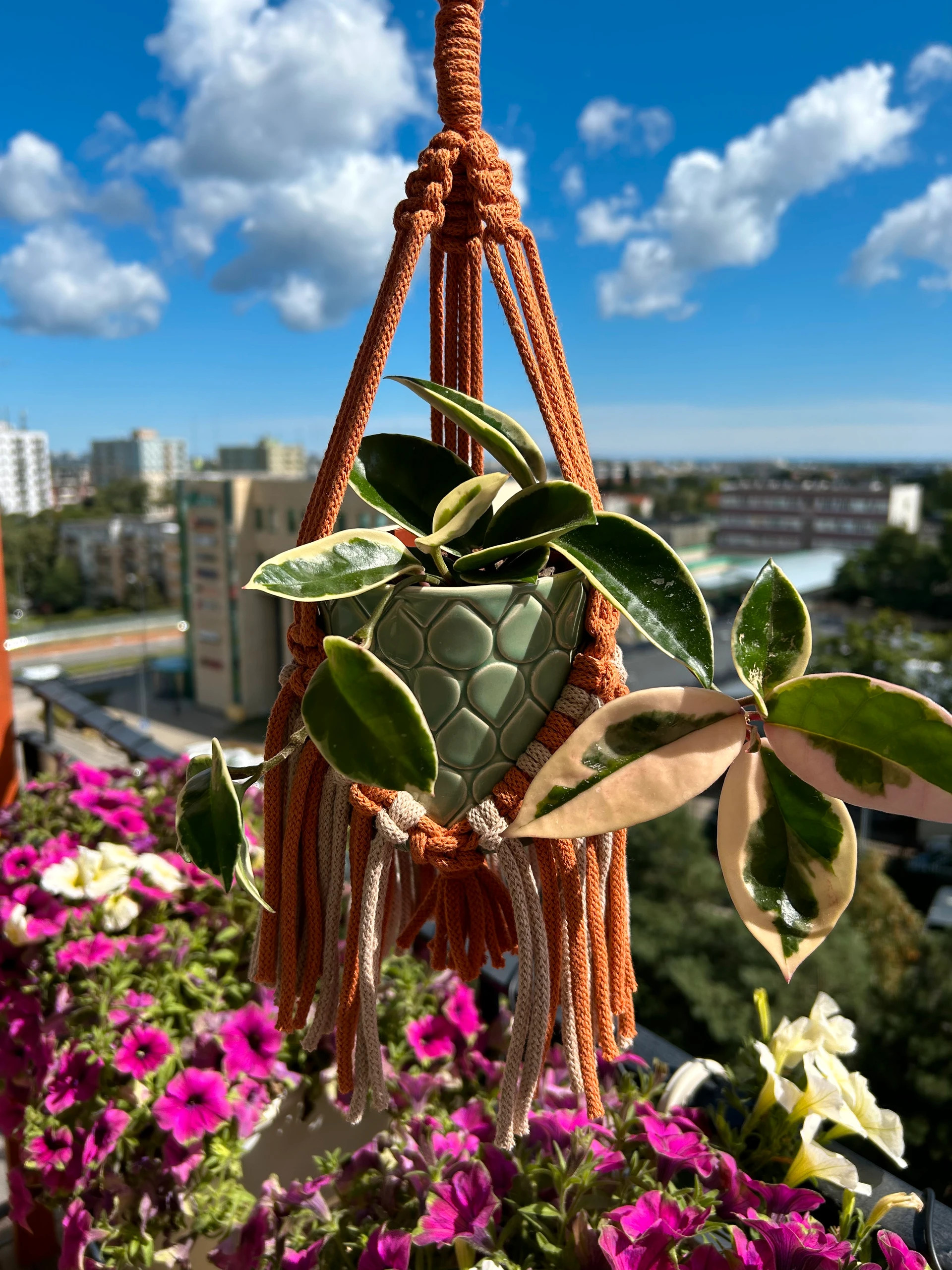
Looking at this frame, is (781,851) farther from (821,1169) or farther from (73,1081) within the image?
(73,1081)

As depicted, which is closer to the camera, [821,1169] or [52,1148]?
[821,1169]

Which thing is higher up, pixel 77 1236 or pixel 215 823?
pixel 215 823

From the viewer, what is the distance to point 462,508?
1.41ft

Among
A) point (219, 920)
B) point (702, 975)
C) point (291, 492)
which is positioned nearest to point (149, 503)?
point (291, 492)

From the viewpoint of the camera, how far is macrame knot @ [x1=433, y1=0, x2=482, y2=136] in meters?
0.51

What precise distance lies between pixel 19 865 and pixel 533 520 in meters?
0.82

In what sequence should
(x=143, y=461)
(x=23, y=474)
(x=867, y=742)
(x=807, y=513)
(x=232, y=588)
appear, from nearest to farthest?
1. (x=867, y=742)
2. (x=23, y=474)
3. (x=232, y=588)
4. (x=143, y=461)
5. (x=807, y=513)

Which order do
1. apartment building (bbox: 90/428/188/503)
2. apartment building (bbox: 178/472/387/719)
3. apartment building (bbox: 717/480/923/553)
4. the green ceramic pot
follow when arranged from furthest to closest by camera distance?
apartment building (bbox: 717/480/923/553) < apartment building (bbox: 178/472/387/719) < apartment building (bbox: 90/428/188/503) < the green ceramic pot

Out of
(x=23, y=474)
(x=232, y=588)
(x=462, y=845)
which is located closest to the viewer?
(x=462, y=845)

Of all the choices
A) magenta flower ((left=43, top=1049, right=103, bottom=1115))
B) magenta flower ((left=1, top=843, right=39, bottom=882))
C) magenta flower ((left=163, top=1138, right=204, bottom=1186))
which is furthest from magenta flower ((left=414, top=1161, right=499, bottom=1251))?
magenta flower ((left=1, top=843, right=39, bottom=882))

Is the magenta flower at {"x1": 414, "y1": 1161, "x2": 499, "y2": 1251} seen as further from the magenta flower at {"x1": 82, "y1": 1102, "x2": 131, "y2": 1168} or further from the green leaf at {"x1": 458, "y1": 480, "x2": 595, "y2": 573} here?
the green leaf at {"x1": 458, "y1": 480, "x2": 595, "y2": 573}

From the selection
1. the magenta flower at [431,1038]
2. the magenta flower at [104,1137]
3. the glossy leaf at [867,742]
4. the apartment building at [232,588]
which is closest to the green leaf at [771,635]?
the glossy leaf at [867,742]

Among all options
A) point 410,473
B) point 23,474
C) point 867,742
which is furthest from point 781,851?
point 23,474

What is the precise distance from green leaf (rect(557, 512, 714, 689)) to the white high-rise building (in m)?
3.48
